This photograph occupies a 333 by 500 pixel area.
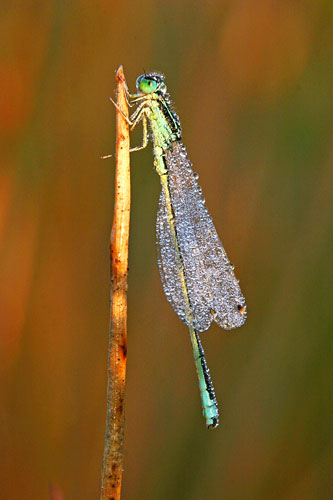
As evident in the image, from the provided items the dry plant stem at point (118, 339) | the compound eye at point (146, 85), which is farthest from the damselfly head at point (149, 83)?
the dry plant stem at point (118, 339)

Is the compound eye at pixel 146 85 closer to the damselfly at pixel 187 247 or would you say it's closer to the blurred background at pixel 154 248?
the damselfly at pixel 187 247

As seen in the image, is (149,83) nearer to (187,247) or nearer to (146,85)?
(146,85)

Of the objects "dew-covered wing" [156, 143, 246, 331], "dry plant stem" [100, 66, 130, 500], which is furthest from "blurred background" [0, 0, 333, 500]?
"dry plant stem" [100, 66, 130, 500]

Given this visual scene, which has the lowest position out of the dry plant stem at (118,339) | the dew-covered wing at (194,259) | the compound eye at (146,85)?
the dry plant stem at (118,339)
